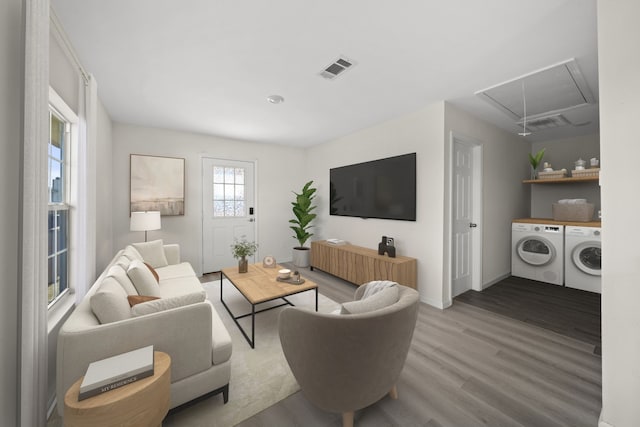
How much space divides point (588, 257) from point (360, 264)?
10.4 ft

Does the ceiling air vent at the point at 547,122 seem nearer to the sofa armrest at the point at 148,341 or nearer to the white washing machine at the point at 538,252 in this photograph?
the white washing machine at the point at 538,252

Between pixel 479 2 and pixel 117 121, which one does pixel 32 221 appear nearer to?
pixel 479 2

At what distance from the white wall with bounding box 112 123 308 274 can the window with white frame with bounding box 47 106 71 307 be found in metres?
1.68

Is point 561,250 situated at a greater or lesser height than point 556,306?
greater

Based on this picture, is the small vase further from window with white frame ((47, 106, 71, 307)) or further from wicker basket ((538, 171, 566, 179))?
wicker basket ((538, 171, 566, 179))

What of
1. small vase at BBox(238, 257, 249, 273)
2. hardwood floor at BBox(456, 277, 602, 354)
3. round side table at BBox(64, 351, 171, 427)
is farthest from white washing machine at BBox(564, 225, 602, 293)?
round side table at BBox(64, 351, 171, 427)

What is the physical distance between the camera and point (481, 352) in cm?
207

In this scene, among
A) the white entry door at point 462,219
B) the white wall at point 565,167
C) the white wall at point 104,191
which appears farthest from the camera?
the white wall at point 565,167

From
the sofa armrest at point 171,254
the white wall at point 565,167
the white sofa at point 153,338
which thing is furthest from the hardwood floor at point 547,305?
the sofa armrest at point 171,254

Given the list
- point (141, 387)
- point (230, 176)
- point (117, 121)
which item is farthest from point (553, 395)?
point (117, 121)

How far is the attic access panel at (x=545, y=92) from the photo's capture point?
2249 millimetres

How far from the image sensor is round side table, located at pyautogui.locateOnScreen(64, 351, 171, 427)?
98cm

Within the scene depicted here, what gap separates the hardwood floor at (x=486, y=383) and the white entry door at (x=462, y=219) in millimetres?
853

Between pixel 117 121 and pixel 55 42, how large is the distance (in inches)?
86.9
